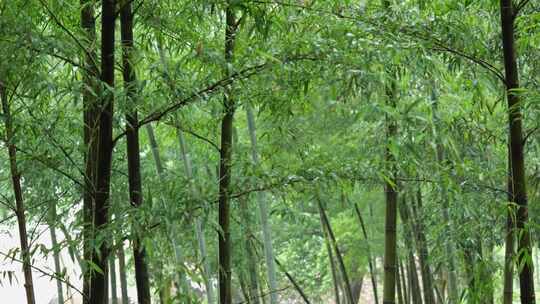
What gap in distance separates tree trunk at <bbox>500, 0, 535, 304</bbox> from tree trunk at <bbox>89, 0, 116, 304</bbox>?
1359mm

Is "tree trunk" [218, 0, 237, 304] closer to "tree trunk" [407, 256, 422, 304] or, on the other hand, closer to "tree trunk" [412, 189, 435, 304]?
"tree trunk" [412, 189, 435, 304]

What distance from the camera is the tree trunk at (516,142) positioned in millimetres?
2301

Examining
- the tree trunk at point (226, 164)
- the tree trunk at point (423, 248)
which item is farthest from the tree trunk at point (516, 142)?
the tree trunk at point (423, 248)

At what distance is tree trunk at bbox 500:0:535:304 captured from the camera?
2301 millimetres

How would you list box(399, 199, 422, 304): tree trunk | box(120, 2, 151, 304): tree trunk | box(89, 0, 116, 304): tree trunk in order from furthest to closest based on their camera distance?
box(399, 199, 422, 304): tree trunk < box(120, 2, 151, 304): tree trunk < box(89, 0, 116, 304): tree trunk

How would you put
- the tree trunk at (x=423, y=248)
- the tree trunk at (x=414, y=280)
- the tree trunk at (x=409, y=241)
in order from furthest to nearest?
the tree trunk at (x=414, y=280) < the tree trunk at (x=409, y=241) < the tree trunk at (x=423, y=248)

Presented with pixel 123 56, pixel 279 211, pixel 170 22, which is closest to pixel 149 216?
pixel 123 56

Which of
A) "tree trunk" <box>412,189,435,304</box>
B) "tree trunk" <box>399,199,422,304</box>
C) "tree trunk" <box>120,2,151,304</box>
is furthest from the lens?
"tree trunk" <box>399,199,422,304</box>

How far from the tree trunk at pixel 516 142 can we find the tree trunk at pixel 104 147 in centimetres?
136

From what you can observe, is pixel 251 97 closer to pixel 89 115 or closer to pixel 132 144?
pixel 132 144

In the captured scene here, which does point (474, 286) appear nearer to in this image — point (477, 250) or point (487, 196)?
point (487, 196)

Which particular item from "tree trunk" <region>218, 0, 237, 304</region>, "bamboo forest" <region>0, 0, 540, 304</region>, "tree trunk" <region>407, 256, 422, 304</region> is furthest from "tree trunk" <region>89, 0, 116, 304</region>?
"tree trunk" <region>407, 256, 422, 304</region>

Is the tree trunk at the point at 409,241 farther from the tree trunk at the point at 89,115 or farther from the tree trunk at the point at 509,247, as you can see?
the tree trunk at the point at 89,115

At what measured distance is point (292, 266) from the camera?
1089 centimetres
